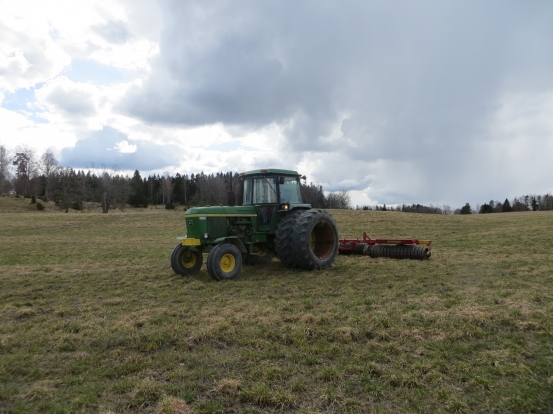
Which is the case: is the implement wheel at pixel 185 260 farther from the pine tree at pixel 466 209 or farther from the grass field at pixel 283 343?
the pine tree at pixel 466 209

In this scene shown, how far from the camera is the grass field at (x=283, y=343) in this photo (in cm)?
394

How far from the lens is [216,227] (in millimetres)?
10500

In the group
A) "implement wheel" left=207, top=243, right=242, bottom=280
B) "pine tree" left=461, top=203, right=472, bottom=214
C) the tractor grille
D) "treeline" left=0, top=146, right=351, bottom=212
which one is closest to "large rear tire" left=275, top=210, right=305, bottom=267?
"implement wheel" left=207, top=243, right=242, bottom=280

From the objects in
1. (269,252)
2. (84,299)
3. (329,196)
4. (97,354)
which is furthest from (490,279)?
(329,196)

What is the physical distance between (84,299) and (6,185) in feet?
310

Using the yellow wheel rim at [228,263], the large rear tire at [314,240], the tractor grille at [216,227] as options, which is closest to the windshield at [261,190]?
the large rear tire at [314,240]

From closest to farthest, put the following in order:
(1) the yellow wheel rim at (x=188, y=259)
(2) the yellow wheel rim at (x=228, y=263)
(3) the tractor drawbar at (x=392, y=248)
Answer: (2) the yellow wheel rim at (x=228, y=263), (1) the yellow wheel rim at (x=188, y=259), (3) the tractor drawbar at (x=392, y=248)

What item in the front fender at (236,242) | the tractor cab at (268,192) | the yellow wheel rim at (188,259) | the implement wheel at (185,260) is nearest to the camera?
the front fender at (236,242)

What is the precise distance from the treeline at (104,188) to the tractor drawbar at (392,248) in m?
43.9

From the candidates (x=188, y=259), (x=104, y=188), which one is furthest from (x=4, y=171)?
(x=188, y=259)

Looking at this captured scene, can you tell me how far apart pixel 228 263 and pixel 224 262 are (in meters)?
0.11

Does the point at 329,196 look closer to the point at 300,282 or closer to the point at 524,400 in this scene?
the point at 300,282

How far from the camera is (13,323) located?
6.79 metres

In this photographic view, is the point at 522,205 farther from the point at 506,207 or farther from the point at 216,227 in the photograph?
the point at 216,227
